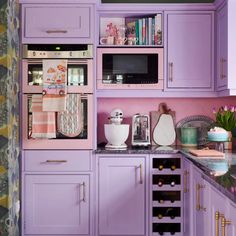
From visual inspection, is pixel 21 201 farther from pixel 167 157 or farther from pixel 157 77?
pixel 157 77

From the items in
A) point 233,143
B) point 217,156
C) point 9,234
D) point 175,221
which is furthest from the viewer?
point 233,143

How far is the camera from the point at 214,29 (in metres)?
3.50

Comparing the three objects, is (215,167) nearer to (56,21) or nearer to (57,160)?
(57,160)

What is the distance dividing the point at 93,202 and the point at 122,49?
1.28 metres

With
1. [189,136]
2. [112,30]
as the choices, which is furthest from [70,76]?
[189,136]

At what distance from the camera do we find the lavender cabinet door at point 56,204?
3320 mm

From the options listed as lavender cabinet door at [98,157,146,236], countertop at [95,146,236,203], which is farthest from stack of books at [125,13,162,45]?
lavender cabinet door at [98,157,146,236]

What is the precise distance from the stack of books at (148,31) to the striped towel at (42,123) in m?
0.97

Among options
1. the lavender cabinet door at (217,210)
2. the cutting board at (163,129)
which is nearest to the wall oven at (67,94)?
the cutting board at (163,129)

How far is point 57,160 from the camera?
3318 mm

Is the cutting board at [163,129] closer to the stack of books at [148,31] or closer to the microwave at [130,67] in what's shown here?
the microwave at [130,67]

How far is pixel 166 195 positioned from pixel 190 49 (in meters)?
1.24

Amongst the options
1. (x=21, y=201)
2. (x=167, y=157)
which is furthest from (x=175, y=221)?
(x=21, y=201)

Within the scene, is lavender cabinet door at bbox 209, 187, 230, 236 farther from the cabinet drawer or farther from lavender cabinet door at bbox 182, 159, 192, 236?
the cabinet drawer
